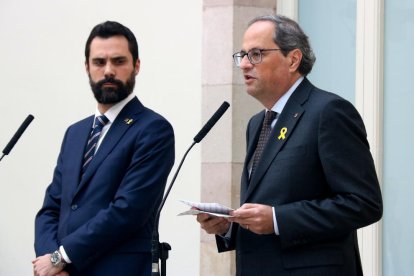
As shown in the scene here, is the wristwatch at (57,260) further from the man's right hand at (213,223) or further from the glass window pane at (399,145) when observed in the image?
the glass window pane at (399,145)

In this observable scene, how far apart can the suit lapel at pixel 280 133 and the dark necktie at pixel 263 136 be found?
69mm

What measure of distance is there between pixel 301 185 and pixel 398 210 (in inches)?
110

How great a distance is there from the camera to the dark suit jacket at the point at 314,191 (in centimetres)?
435

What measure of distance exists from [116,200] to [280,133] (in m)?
0.90

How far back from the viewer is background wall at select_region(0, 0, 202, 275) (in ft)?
26.3

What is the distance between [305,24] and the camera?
782cm

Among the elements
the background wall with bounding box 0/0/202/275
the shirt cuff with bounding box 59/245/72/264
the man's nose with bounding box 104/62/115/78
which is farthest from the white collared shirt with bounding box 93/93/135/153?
the background wall with bounding box 0/0/202/275

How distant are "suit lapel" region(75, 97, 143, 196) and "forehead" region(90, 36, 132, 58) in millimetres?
248

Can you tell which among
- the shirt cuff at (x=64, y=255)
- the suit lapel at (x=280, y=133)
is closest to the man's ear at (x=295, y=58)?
the suit lapel at (x=280, y=133)

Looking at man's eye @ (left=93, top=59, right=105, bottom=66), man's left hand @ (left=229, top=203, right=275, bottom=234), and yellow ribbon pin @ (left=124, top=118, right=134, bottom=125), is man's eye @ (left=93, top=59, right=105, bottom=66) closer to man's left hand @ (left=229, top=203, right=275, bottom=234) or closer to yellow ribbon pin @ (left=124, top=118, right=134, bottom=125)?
yellow ribbon pin @ (left=124, top=118, right=134, bottom=125)

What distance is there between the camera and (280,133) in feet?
15.0

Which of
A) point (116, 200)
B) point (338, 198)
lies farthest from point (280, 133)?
point (116, 200)

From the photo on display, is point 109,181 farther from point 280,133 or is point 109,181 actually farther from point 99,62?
point 280,133

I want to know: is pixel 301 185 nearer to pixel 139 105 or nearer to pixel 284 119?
pixel 284 119
